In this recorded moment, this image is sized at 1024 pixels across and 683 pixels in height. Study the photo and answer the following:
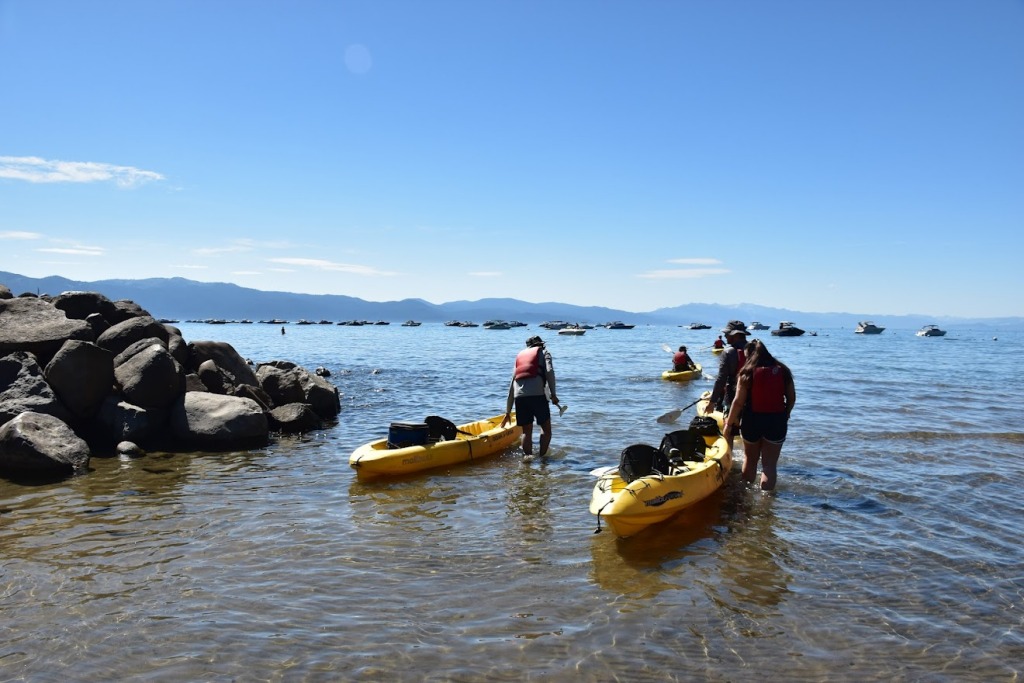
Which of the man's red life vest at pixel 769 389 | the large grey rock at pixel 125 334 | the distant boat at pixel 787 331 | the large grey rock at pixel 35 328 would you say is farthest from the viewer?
the distant boat at pixel 787 331

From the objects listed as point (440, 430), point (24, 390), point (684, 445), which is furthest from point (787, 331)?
point (24, 390)

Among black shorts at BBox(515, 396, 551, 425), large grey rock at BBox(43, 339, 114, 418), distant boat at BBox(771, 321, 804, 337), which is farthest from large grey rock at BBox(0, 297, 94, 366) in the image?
distant boat at BBox(771, 321, 804, 337)

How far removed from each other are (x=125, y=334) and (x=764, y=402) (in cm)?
1421

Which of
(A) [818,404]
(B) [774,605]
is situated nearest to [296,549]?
(B) [774,605]

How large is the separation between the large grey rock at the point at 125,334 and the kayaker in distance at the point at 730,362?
513 inches

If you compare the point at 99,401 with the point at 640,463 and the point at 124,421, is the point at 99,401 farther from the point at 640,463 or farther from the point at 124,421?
the point at 640,463

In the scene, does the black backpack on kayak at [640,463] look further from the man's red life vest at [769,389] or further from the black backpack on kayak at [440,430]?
the black backpack on kayak at [440,430]

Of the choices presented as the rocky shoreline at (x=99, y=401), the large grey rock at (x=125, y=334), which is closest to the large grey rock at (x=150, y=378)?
the rocky shoreline at (x=99, y=401)

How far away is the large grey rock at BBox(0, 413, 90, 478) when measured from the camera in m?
9.91

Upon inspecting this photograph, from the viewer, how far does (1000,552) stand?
24.2 feet

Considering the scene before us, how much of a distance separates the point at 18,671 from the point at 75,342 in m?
9.42

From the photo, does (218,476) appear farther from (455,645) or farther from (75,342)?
(455,645)

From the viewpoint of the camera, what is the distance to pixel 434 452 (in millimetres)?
11383

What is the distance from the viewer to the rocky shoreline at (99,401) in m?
10.4
